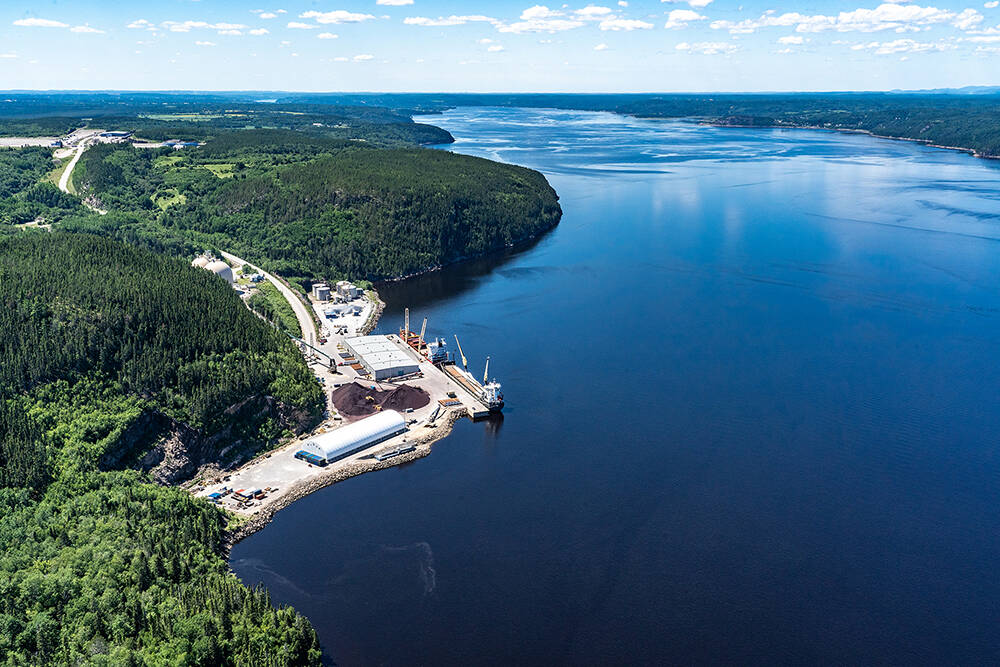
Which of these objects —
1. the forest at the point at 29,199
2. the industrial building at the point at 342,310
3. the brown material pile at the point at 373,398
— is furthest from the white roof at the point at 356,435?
the forest at the point at 29,199

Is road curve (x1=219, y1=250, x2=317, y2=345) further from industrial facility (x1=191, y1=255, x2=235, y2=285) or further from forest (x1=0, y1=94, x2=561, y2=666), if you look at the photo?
industrial facility (x1=191, y1=255, x2=235, y2=285)

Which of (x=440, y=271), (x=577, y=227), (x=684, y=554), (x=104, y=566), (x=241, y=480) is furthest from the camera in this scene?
(x=577, y=227)

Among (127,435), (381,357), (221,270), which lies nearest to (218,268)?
(221,270)

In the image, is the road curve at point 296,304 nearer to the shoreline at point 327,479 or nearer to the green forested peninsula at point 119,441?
the green forested peninsula at point 119,441

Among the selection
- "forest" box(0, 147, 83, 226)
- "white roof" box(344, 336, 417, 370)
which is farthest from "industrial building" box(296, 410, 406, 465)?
"forest" box(0, 147, 83, 226)

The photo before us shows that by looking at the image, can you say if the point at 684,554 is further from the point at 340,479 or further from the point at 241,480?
the point at 241,480

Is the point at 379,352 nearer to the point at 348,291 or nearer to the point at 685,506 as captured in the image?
the point at 348,291

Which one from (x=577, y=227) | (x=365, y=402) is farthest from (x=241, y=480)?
(x=577, y=227)
